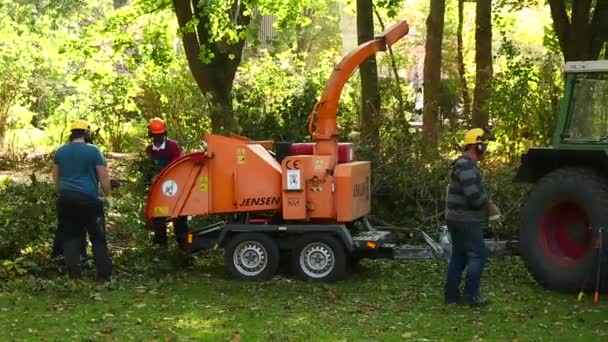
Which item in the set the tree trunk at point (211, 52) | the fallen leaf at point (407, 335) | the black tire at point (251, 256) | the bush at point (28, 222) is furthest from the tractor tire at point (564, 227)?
the tree trunk at point (211, 52)

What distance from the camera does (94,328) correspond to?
752 centimetres

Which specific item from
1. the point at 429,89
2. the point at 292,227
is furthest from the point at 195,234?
the point at 429,89

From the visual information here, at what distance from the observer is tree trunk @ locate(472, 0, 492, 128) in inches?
735

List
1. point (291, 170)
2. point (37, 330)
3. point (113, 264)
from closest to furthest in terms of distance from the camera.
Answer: point (37, 330) < point (291, 170) < point (113, 264)

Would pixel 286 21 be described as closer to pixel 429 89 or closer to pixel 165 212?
pixel 429 89

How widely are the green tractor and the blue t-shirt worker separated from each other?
4.28 m

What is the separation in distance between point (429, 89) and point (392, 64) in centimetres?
254

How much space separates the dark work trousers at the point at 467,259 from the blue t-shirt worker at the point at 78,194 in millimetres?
3468

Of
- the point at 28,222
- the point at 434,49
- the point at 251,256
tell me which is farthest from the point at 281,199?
the point at 434,49

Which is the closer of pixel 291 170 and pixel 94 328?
pixel 94 328

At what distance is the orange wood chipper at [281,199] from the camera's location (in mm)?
9719

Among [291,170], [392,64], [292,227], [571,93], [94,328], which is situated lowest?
[94,328]

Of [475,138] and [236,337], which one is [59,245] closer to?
[236,337]

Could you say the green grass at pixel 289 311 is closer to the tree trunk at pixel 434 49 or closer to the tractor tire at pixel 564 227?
the tractor tire at pixel 564 227
